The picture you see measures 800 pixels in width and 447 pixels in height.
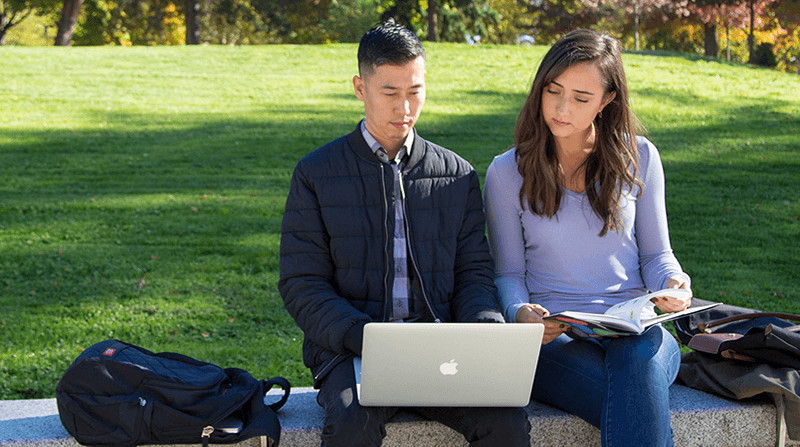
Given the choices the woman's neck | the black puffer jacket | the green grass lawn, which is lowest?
the green grass lawn

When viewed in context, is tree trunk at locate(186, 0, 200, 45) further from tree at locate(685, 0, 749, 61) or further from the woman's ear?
the woman's ear

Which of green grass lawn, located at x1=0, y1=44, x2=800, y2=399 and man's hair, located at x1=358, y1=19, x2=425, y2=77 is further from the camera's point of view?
green grass lawn, located at x1=0, y1=44, x2=800, y2=399

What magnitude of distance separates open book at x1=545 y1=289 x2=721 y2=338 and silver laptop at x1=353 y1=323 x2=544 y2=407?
0.97 ft

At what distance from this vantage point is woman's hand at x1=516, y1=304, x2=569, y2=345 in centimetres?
269

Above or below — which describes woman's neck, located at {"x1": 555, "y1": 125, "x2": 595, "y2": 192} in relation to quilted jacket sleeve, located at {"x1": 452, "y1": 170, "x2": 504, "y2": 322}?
above

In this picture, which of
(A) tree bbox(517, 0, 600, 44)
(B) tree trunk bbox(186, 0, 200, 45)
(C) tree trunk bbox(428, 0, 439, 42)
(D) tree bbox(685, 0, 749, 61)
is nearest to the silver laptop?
(C) tree trunk bbox(428, 0, 439, 42)

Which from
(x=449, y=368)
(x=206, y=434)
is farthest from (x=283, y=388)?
(x=449, y=368)

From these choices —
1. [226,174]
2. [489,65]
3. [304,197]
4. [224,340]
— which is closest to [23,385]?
[224,340]

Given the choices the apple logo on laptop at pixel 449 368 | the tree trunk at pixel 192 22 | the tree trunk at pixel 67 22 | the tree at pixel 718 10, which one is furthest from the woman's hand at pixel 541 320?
the tree trunk at pixel 67 22

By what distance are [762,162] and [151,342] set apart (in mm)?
8363

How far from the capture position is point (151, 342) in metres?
4.64

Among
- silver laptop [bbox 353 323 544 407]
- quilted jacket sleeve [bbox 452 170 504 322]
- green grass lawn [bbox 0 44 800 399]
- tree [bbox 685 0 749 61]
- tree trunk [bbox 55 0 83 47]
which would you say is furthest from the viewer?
tree trunk [bbox 55 0 83 47]

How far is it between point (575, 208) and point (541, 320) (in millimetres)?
615

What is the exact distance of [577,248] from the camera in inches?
118
